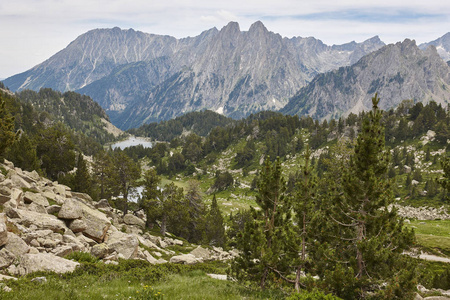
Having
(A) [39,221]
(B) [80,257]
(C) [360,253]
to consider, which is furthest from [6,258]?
(C) [360,253]

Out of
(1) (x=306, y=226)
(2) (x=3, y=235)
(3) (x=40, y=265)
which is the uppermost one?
(2) (x=3, y=235)

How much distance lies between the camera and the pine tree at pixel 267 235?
1888 centimetres

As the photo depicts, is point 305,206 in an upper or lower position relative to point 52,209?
upper

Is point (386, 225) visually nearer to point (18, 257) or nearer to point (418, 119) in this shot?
point (18, 257)

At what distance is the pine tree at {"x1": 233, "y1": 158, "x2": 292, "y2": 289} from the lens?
61.9 ft

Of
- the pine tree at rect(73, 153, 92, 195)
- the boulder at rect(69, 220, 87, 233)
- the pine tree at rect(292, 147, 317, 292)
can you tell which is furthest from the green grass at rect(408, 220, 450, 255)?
the pine tree at rect(73, 153, 92, 195)

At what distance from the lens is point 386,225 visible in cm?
1847

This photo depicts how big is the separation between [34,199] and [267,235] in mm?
26432

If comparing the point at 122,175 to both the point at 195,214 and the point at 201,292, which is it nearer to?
the point at 195,214

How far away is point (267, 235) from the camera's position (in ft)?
65.2

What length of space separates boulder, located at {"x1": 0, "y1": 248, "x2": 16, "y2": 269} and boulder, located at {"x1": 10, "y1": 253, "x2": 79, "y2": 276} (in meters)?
0.43

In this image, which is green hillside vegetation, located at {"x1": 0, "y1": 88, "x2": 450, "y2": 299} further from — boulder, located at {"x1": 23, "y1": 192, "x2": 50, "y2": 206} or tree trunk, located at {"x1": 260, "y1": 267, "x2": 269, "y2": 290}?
boulder, located at {"x1": 23, "y1": 192, "x2": 50, "y2": 206}

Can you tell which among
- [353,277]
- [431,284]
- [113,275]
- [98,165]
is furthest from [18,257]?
[98,165]

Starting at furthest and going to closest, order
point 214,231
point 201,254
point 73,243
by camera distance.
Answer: point 214,231 < point 201,254 < point 73,243
